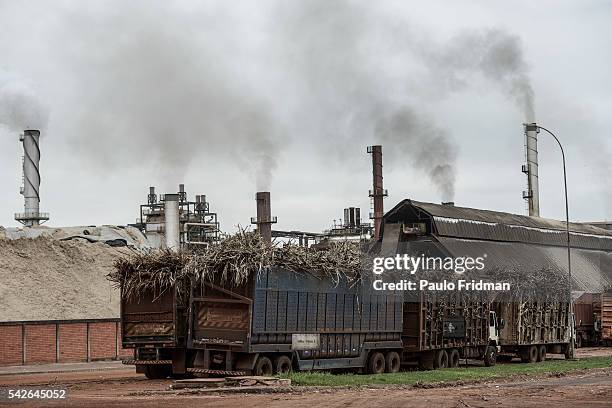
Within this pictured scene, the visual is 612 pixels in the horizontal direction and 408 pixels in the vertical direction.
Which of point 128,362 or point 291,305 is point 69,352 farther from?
point 291,305

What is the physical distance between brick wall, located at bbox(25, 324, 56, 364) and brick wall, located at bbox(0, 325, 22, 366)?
0.43 m

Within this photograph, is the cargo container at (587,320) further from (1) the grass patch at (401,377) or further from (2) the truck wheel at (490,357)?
(1) the grass patch at (401,377)

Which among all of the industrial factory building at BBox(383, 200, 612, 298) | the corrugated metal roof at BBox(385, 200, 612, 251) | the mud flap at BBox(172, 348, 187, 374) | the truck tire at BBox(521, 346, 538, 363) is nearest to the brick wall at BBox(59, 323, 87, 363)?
the mud flap at BBox(172, 348, 187, 374)

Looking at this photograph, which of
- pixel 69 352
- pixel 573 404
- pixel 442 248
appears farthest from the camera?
pixel 442 248

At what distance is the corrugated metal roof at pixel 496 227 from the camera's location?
5906 centimetres

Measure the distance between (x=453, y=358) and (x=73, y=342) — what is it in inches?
696

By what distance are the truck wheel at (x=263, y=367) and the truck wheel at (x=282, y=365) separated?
1.15ft

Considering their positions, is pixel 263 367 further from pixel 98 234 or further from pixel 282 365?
pixel 98 234

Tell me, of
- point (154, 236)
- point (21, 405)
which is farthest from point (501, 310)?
point (154, 236)

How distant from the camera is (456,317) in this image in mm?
34188

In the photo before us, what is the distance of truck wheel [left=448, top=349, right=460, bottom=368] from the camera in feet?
112

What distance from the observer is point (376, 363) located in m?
30.3

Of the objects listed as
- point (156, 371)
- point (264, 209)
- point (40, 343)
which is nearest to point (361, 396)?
point (156, 371)

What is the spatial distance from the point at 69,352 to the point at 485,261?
2764 cm
